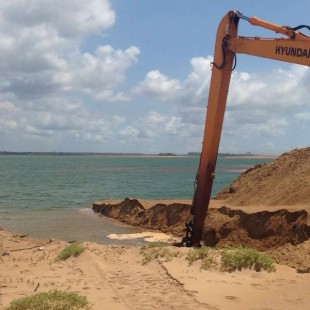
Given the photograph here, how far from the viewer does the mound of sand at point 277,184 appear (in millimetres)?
18344

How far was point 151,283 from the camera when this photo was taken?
8.98 meters

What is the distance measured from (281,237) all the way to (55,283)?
26.0 feet

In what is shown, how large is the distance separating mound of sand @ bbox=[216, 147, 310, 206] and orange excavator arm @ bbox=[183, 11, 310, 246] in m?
5.32

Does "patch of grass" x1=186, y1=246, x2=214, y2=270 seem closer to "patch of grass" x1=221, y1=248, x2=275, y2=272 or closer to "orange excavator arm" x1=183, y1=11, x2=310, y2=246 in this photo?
"patch of grass" x1=221, y1=248, x2=275, y2=272

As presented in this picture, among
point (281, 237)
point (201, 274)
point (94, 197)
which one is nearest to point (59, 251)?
point (201, 274)

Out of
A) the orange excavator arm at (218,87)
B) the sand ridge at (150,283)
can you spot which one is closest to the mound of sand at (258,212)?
the sand ridge at (150,283)

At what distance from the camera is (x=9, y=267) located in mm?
10875

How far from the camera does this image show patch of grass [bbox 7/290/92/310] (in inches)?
279

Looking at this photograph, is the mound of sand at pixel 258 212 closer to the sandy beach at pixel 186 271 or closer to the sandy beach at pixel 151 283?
Result: the sandy beach at pixel 186 271

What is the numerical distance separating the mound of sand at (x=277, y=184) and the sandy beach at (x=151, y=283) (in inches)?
333

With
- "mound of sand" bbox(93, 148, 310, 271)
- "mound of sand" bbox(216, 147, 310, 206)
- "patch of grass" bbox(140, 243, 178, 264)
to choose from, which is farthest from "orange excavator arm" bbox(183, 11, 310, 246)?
"mound of sand" bbox(216, 147, 310, 206)

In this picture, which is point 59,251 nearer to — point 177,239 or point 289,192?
point 177,239

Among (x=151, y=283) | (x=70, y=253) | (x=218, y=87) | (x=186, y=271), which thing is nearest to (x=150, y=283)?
(x=151, y=283)

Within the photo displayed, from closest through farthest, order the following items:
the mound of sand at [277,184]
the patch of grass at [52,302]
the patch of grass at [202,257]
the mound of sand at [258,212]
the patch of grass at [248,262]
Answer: the patch of grass at [52,302] < the patch of grass at [248,262] < the patch of grass at [202,257] < the mound of sand at [258,212] < the mound of sand at [277,184]
